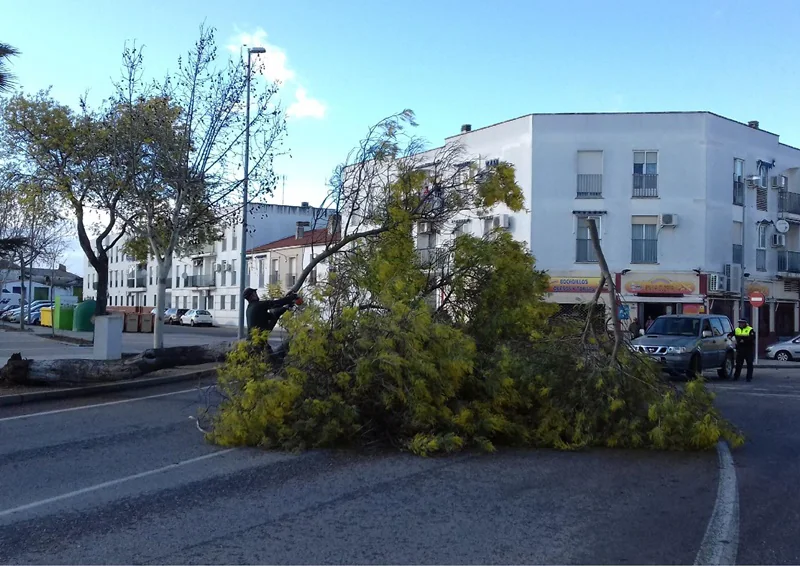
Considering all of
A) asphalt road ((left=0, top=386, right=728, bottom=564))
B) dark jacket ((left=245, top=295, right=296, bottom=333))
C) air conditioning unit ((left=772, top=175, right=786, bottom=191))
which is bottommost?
asphalt road ((left=0, top=386, right=728, bottom=564))

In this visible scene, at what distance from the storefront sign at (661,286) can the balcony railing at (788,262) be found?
25.8 feet

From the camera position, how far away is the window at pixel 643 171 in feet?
120

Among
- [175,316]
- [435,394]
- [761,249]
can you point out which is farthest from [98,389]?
[175,316]

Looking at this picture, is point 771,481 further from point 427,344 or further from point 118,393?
point 118,393

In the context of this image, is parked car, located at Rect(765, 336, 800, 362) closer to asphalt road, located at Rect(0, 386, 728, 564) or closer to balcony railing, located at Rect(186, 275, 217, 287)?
asphalt road, located at Rect(0, 386, 728, 564)

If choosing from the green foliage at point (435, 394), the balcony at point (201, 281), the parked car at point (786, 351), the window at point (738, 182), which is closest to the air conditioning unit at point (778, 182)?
the window at point (738, 182)

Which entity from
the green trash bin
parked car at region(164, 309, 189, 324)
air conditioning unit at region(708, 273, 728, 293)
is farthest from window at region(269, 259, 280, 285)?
air conditioning unit at region(708, 273, 728, 293)

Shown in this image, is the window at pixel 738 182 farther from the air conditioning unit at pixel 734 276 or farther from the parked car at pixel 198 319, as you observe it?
the parked car at pixel 198 319

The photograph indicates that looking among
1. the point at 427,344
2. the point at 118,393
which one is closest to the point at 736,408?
the point at 427,344

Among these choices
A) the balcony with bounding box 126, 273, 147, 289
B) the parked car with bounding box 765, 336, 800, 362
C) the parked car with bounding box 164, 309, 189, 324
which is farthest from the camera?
the balcony with bounding box 126, 273, 147, 289

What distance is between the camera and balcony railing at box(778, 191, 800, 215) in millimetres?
40812

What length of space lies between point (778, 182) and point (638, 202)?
916 centimetres

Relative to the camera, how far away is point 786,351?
3250 centimetres

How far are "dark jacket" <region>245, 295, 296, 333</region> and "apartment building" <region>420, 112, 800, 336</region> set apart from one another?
24125mm
